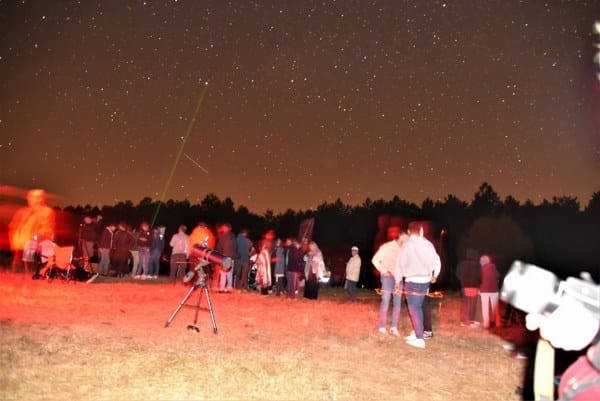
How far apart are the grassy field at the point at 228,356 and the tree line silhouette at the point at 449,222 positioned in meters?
23.8

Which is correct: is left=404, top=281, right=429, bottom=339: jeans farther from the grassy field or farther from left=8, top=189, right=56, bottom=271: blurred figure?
left=8, top=189, right=56, bottom=271: blurred figure

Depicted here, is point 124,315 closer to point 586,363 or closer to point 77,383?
point 77,383

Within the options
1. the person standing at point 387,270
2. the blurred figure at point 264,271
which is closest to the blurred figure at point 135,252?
the blurred figure at point 264,271

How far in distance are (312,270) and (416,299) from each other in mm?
7403

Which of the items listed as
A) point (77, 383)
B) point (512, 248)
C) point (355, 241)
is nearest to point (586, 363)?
point (77, 383)

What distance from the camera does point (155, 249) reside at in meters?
20.1

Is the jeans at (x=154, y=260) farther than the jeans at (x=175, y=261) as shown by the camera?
Yes

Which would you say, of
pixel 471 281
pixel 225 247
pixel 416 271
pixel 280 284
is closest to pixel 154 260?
pixel 280 284

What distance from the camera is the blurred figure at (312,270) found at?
1667 centimetres

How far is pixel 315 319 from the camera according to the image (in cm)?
1217

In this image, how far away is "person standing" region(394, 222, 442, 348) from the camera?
9.32 metres

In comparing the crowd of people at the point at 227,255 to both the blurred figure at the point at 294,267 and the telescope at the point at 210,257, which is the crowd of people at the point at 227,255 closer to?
the blurred figure at the point at 294,267

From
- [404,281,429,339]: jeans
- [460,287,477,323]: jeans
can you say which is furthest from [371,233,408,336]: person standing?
[460,287,477,323]: jeans

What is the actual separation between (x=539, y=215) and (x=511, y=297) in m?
58.3
